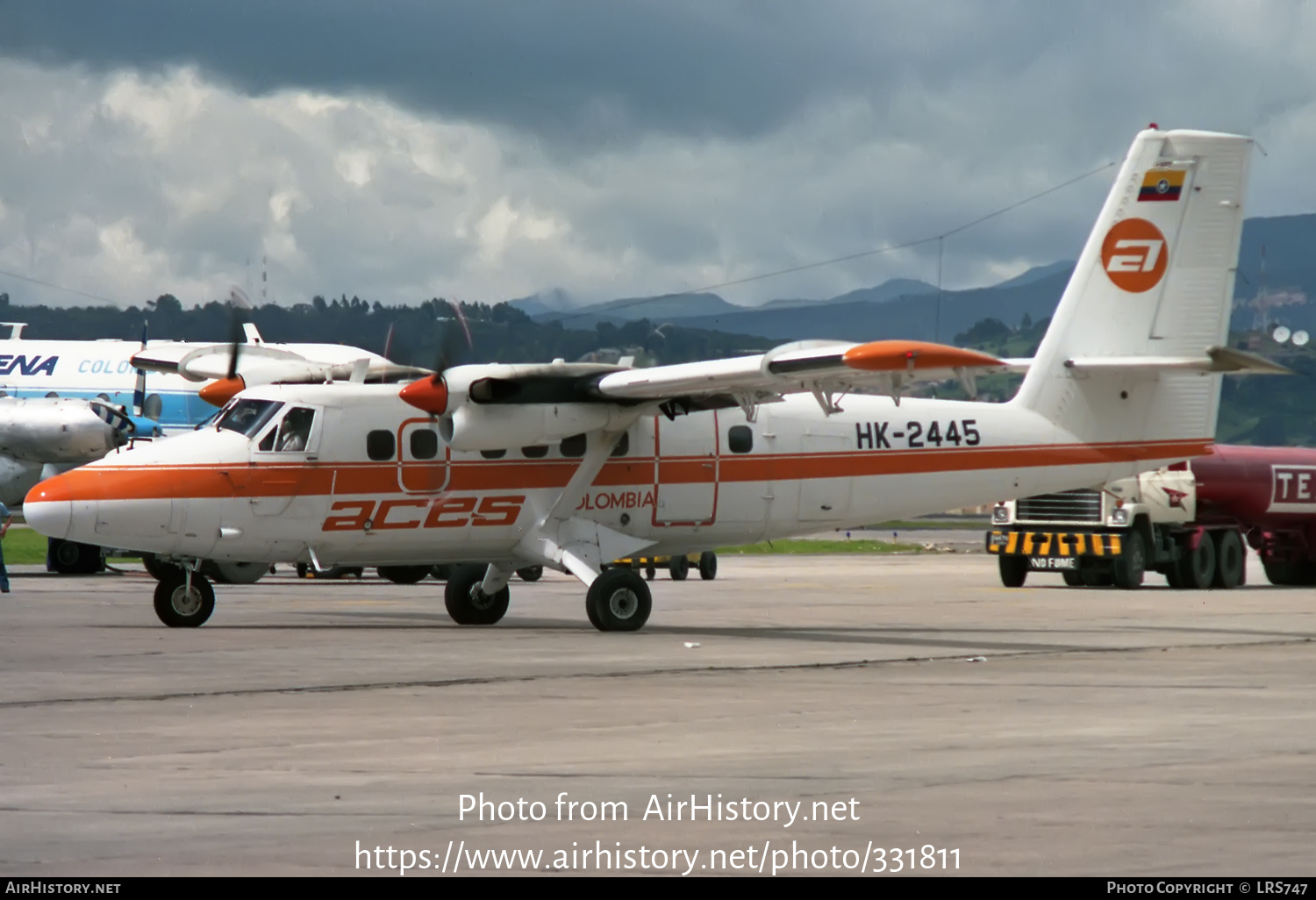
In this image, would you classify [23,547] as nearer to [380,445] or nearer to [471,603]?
[471,603]

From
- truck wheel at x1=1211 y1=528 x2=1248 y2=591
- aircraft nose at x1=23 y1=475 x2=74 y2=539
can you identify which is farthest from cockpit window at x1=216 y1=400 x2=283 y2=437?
truck wheel at x1=1211 y1=528 x2=1248 y2=591

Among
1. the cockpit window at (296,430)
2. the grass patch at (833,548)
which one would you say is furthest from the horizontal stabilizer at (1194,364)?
the grass patch at (833,548)

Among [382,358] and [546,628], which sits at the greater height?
[382,358]

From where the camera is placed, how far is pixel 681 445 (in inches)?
857

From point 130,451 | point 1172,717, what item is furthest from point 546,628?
point 1172,717

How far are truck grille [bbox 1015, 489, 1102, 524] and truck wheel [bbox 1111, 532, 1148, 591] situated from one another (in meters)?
0.79

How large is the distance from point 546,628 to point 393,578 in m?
14.2

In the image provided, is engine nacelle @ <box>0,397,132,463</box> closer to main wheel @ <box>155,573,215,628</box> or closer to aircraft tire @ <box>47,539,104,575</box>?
aircraft tire @ <box>47,539,104,575</box>

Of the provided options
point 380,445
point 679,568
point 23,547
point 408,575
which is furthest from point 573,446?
point 23,547

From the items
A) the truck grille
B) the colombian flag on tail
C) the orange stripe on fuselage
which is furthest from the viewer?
the truck grille

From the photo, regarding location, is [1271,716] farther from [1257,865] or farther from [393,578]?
[393,578]

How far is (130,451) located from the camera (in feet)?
65.3

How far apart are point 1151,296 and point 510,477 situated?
9.43 m

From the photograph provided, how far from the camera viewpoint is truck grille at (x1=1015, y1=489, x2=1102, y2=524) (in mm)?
34312
